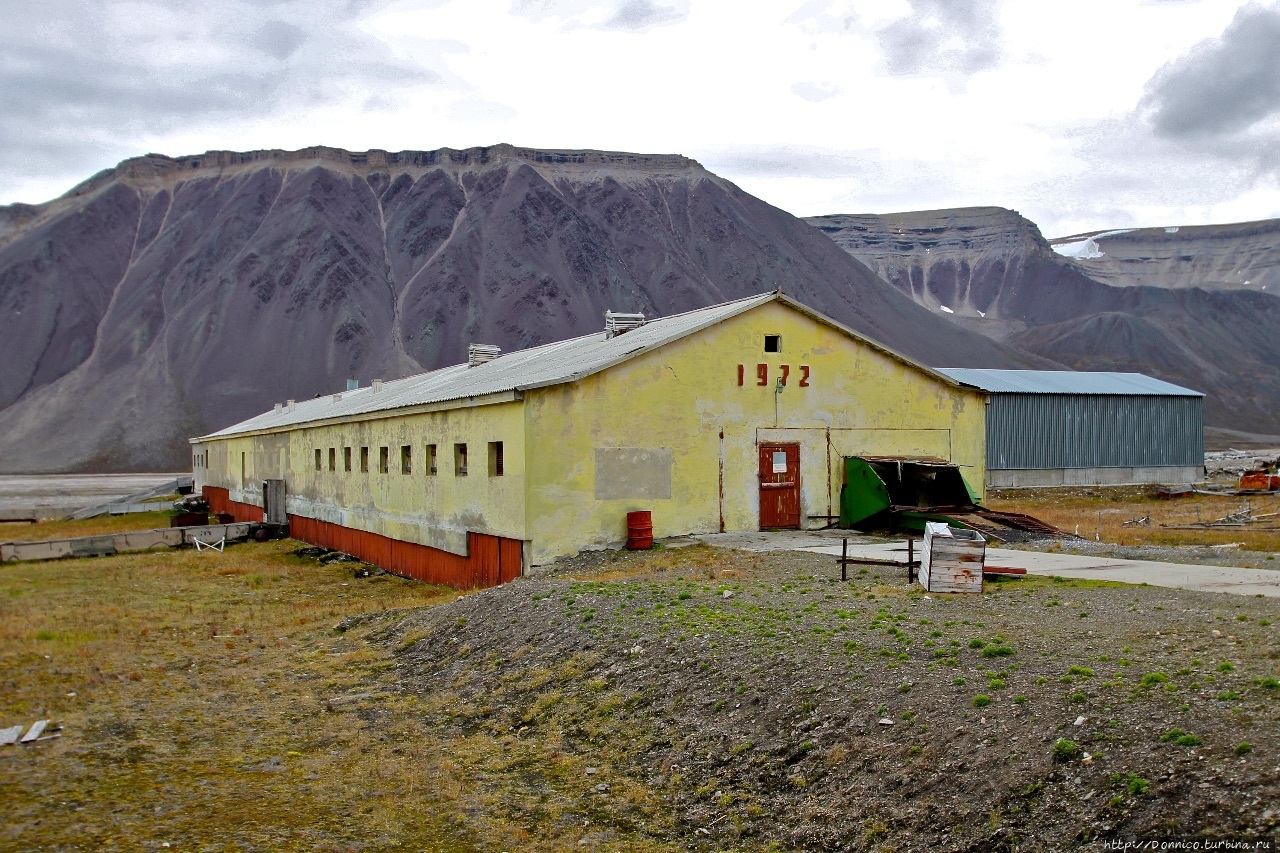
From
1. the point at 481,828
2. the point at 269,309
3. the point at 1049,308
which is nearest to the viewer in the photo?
the point at 481,828

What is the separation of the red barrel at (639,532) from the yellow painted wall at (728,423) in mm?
299

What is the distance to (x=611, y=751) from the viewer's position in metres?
9.75

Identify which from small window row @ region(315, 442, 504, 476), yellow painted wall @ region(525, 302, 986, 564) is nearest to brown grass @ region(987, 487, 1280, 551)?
yellow painted wall @ region(525, 302, 986, 564)

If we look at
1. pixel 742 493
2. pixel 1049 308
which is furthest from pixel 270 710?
pixel 1049 308

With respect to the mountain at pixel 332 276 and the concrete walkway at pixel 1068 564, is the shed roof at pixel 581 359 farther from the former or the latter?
the mountain at pixel 332 276

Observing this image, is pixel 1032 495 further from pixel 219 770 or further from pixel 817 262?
pixel 817 262

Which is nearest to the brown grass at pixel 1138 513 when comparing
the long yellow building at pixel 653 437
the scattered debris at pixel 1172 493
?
the scattered debris at pixel 1172 493

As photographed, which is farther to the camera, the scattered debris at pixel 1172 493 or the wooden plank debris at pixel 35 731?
the scattered debris at pixel 1172 493

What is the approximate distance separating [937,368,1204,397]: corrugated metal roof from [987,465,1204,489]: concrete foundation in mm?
3838

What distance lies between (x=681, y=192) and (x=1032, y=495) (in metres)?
116

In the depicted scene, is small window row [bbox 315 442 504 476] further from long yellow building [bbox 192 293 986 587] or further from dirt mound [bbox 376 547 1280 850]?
dirt mound [bbox 376 547 1280 850]

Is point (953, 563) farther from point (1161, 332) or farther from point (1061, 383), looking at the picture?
point (1161, 332)

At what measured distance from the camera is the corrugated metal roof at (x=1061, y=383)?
4975 centimetres

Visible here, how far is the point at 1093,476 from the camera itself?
50.5 metres
